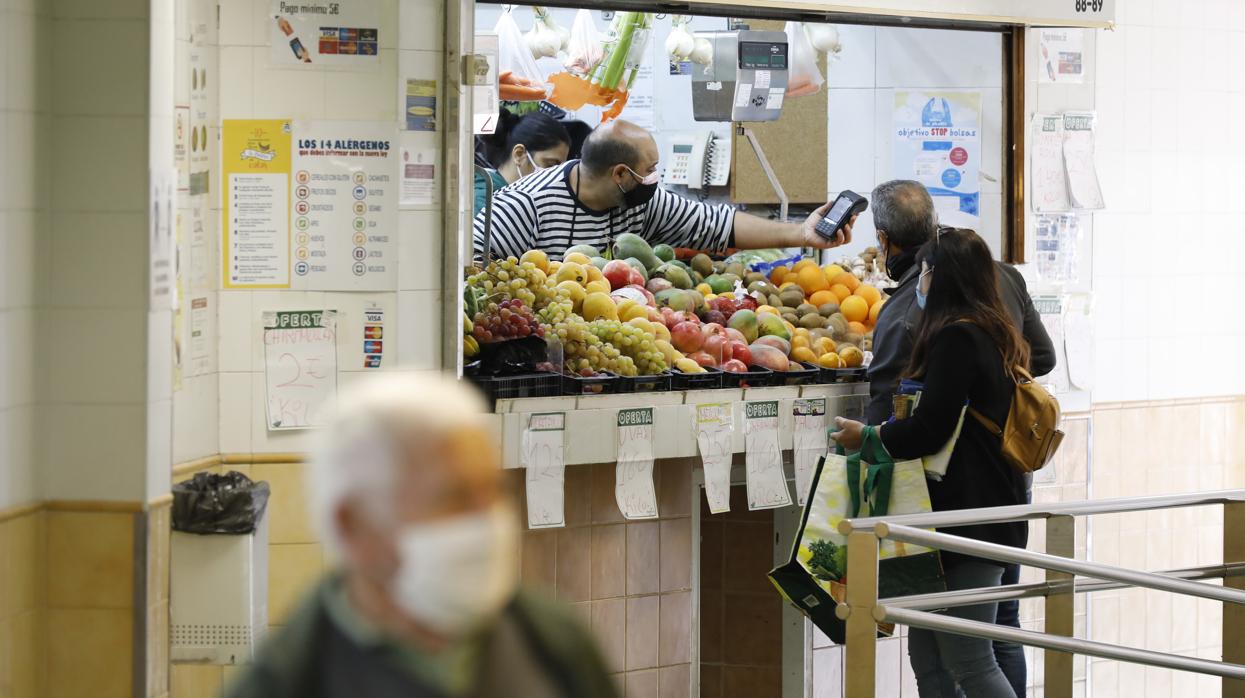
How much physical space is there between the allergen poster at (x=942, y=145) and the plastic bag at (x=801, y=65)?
1.24 feet

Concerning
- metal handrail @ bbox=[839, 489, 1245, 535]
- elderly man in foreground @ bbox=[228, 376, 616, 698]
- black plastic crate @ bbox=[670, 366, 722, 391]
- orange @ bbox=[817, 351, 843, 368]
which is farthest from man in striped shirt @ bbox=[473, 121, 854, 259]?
elderly man in foreground @ bbox=[228, 376, 616, 698]

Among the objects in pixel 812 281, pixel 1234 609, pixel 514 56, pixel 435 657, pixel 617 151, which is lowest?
pixel 1234 609

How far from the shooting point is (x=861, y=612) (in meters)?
2.91

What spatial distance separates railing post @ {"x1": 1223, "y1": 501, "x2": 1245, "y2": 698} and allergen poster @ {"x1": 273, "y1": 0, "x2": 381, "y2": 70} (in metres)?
2.46

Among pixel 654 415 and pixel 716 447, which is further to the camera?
pixel 716 447

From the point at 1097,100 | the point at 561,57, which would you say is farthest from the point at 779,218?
the point at 1097,100

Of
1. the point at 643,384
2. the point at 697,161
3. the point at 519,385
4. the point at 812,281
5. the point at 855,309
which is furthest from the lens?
the point at 697,161

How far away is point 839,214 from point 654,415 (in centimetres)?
136

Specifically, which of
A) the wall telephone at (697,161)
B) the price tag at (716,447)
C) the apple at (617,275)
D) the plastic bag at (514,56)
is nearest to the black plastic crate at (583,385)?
the price tag at (716,447)

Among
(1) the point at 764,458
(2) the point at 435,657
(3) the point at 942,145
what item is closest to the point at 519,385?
(1) the point at 764,458

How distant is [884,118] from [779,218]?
1.92 feet

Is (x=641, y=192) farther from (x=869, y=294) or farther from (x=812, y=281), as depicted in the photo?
(x=869, y=294)

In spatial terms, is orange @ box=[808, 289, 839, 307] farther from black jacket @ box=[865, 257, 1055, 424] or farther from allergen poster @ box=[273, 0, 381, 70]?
allergen poster @ box=[273, 0, 381, 70]

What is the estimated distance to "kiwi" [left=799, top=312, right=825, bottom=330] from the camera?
4844 millimetres
